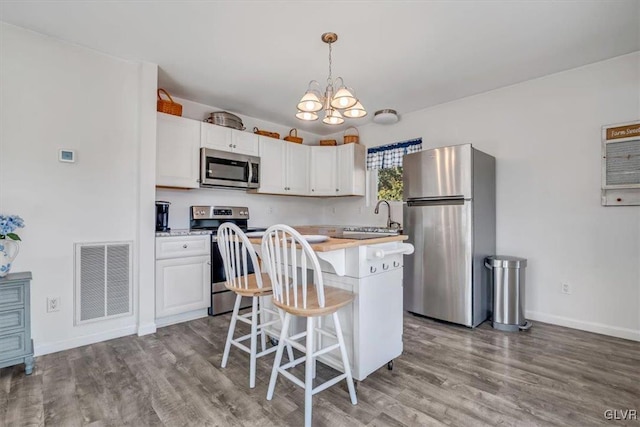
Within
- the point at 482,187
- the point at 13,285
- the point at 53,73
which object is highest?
the point at 53,73

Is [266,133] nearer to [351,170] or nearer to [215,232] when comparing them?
[351,170]

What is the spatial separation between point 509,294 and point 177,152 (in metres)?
3.62

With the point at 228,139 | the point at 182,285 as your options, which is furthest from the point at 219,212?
the point at 182,285

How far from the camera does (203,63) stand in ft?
9.34

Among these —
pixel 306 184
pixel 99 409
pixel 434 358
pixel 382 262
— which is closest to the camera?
pixel 99 409

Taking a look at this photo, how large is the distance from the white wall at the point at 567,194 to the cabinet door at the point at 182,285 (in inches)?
127

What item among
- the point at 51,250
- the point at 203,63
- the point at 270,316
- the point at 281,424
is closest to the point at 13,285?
the point at 51,250

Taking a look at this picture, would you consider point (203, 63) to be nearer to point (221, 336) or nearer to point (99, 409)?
point (221, 336)

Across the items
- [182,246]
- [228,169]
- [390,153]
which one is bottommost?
[182,246]

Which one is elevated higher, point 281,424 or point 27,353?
point 27,353

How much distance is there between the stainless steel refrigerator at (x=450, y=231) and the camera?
298 cm

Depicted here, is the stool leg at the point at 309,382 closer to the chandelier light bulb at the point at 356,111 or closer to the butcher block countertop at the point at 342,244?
the butcher block countertop at the point at 342,244

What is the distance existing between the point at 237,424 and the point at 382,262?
1.21m

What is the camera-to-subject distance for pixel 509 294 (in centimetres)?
293
